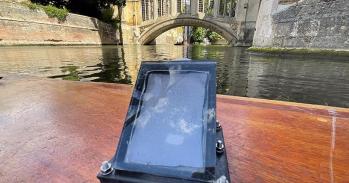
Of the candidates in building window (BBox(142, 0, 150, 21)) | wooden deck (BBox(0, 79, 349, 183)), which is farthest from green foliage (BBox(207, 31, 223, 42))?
wooden deck (BBox(0, 79, 349, 183))

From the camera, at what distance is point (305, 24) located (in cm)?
935

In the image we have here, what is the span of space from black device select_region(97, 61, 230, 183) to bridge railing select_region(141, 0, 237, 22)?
24228 millimetres

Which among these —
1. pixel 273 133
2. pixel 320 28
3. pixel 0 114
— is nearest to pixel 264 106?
pixel 273 133

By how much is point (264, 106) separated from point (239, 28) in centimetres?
2331

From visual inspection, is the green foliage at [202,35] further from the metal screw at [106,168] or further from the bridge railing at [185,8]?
the metal screw at [106,168]

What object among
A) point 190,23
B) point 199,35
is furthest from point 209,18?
point 199,35

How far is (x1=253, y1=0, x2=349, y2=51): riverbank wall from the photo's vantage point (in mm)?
8203

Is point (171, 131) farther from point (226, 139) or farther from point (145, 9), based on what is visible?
point (145, 9)

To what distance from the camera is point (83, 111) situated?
1.36m

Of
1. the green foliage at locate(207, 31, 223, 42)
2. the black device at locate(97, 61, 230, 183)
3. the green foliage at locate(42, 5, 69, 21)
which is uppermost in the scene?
the green foliage at locate(207, 31, 223, 42)

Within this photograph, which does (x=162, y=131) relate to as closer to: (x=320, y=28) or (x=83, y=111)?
(x=83, y=111)

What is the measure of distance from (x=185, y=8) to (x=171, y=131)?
2587 cm

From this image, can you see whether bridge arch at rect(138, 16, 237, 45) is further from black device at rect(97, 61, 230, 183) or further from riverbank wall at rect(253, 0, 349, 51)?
black device at rect(97, 61, 230, 183)

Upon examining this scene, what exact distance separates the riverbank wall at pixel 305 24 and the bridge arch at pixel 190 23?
11388mm
